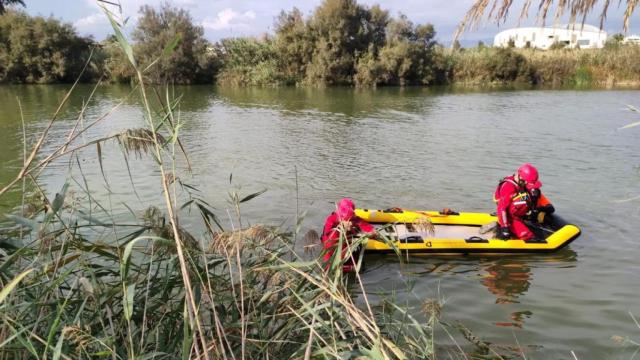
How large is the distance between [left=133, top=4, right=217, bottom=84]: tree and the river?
1159cm

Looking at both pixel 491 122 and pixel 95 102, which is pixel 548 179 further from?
pixel 95 102

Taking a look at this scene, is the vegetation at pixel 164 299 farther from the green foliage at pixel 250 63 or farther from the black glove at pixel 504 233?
the green foliage at pixel 250 63

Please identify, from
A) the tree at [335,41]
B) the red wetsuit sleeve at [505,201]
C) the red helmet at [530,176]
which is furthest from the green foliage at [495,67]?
the red wetsuit sleeve at [505,201]

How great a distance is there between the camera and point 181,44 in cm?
3334

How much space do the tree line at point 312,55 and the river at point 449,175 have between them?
9.40 meters

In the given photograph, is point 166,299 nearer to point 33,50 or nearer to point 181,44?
point 181,44

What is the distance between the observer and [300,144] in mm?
13469

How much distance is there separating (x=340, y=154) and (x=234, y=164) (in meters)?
2.79

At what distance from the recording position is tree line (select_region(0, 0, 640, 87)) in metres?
32.5

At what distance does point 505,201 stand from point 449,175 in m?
3.94

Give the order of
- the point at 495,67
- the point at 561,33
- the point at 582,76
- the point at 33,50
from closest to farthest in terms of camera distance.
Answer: the point at 561,33 < the point at 582,76 < the point at 495,67 < the point at 33,50

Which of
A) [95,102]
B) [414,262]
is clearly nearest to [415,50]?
[95,102]

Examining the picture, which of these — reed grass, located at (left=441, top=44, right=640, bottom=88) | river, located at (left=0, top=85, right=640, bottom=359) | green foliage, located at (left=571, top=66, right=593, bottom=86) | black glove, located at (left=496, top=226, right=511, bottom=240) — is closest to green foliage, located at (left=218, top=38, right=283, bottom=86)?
river, located at (left=0, top=85, right=640, bottom=359)

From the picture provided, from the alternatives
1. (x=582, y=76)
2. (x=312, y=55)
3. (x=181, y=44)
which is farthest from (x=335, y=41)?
(x=582, y=76)
